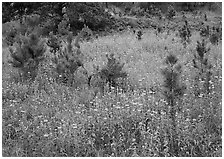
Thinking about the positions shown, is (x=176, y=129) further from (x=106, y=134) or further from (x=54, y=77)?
(x=54, y=77)

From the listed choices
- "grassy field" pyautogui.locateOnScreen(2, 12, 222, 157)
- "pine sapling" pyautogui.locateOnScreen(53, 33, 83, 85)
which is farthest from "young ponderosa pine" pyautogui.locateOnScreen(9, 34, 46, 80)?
"pine sapling" pyautogui.locateOnScreen(53, 33, 83, 85)

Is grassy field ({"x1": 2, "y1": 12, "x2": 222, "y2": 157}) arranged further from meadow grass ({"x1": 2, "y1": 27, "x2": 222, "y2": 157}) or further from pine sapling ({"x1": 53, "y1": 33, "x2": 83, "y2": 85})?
pine sapling ({"x1": 53, "y1": 33, "x2": 83, "y2": 85})

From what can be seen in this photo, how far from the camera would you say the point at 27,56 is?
8.99m

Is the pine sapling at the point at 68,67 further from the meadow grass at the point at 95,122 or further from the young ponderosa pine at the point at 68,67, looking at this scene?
the meadow grass at the point at 95,122

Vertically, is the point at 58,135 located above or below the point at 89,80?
below

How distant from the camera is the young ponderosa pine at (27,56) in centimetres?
891

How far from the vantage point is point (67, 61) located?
888 cm

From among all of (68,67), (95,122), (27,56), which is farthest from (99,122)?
(27,56)

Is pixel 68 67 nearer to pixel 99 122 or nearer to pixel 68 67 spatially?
pixel 68 67

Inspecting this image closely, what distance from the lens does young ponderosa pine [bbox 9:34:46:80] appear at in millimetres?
8906

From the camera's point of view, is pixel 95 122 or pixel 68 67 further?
pixel 68 67

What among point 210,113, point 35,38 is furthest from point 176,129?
point 35,38

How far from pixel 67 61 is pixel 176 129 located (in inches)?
171

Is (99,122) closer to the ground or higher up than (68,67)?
closer to the ground
